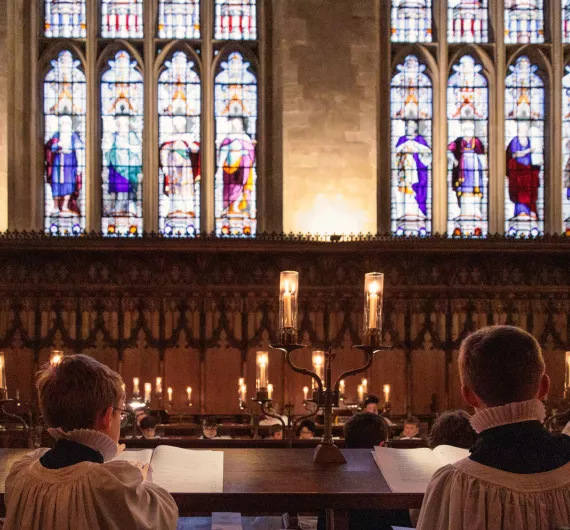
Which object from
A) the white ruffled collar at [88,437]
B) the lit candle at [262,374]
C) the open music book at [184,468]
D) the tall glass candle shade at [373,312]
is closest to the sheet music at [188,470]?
the open music book at [184,468]

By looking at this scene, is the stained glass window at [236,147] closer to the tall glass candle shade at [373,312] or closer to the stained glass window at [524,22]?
the stained glass window at [524,22]

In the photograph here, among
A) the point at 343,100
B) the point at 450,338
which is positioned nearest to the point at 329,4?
the point at 343,100

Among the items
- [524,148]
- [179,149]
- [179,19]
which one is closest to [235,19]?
[179,19]

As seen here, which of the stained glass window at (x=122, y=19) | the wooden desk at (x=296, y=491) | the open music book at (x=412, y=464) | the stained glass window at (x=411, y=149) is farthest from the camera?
the stained glass window at (x=122, y=19)

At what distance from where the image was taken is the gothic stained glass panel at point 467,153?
13523mm

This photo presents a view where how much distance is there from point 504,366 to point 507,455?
230 mm

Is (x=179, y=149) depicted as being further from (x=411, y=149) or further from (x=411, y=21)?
(x=411, y=21)

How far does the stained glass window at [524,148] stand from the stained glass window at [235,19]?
13.3 feet

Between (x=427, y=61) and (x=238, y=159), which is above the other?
(x=427, y=61)

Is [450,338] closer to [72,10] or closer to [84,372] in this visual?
[72,10]

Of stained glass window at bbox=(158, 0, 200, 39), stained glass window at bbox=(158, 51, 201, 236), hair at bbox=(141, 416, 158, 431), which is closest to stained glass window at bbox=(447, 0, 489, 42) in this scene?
stained glass window at bbox=(158, 0, 200, 39)

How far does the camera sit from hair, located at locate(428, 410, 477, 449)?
3.70 m

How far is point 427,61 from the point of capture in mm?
13703

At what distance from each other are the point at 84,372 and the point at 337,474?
1239mm
